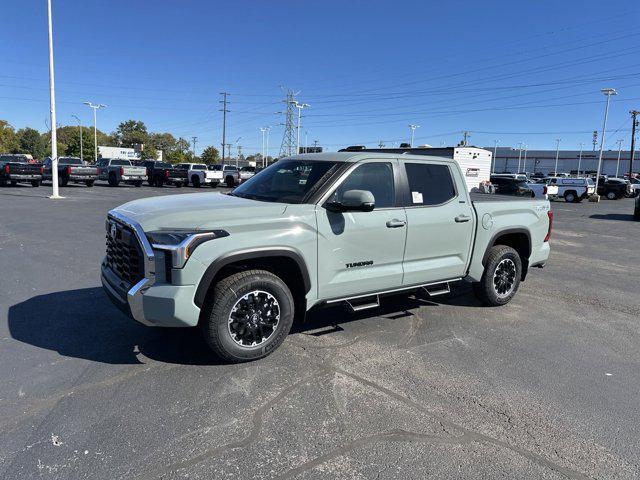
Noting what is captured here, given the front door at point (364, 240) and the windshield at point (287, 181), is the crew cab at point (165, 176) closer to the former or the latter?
the windshield at point (287, 181)

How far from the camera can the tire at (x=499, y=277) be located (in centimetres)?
581

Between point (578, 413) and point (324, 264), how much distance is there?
7.46ft

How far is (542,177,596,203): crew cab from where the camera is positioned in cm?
3303

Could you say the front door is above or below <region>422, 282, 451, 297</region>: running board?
above

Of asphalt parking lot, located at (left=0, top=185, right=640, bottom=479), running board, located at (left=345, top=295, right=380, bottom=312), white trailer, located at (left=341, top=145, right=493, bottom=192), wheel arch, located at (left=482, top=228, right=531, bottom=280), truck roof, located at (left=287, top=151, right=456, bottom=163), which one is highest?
white trailer, located at (left=341, top=145, right=493, bottom=192)

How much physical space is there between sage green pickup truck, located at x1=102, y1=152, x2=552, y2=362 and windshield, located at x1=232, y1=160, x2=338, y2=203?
2 cm

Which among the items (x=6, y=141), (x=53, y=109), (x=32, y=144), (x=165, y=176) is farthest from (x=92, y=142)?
(x=53, y=109)

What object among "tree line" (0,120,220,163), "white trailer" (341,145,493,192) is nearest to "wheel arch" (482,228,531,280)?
"white trailer" (341,145,493,192)

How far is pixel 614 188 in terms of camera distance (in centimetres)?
3844

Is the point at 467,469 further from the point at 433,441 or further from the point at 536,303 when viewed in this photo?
the point at 536,303

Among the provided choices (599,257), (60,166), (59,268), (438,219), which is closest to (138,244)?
(438,219)

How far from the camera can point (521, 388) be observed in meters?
3.83

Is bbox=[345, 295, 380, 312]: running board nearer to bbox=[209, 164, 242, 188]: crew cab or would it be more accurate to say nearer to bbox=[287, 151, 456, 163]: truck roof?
bbox=[287, 151, 456, 163]: truck roof

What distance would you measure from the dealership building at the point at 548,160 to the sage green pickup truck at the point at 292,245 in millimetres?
121571
